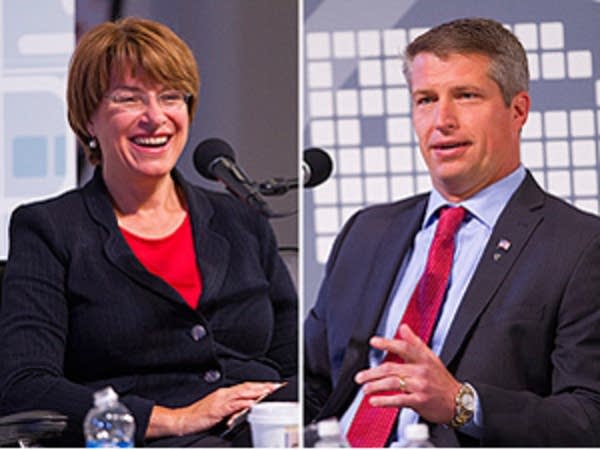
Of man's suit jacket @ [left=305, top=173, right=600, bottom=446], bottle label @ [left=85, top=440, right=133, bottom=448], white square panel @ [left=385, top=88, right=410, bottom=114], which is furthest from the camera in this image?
white square panel @ [left=385, top=88, right=410, bottom=114]

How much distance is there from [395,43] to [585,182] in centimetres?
64

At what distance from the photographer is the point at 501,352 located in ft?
10.5

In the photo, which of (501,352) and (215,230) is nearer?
(501,352)

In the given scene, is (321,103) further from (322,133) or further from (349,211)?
(349,211)

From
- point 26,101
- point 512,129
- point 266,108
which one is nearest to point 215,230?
point 266,108

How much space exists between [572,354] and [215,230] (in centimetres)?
105

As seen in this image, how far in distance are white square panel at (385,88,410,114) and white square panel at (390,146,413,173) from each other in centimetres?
10

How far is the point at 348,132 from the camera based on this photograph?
11.2 feet

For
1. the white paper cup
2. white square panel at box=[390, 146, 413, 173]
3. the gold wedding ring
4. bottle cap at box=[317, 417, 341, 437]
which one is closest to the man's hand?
the gold wedding ring

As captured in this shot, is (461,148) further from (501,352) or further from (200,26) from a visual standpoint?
(200,26)

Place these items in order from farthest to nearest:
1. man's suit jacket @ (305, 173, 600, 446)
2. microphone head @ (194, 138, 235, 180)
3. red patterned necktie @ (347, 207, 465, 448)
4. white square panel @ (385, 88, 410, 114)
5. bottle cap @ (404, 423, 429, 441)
A: microphone head @ (194, 138, 235, 180) → white square panel @ (385, 88, 410, 114) → red patterned necktie @ (347, 207, 465, 448) → man's suit jacket @ (305, 173, 600, 446) → bottle cap @ (404, 423, 429, 441)

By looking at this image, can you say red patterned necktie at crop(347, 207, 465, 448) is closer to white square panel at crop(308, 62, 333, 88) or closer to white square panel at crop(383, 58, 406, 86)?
white square panel at crop(383, 58, 406, 86)

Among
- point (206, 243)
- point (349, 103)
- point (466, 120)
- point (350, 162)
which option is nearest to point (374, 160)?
point (350, 162)

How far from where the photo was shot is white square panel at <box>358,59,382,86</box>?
3412 mm
